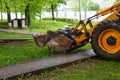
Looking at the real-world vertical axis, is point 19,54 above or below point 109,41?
below

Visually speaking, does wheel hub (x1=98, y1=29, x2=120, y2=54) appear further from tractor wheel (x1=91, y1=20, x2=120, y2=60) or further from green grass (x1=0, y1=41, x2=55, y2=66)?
green grass (x1=0, y1=41, x2=55, y2=66)

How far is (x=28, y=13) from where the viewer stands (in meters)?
29.7

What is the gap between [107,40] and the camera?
962cm

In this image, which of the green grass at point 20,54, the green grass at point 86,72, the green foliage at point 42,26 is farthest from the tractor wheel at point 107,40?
the green foliage at point 42,26

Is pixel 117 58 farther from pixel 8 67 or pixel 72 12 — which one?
pixel 72 12

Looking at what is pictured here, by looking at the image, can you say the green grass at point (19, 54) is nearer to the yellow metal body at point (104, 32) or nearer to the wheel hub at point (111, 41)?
the yellow metal body at point (104, 32)

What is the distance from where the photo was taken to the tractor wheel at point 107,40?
30.7 ft

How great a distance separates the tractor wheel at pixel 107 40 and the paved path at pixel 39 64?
0.51 m

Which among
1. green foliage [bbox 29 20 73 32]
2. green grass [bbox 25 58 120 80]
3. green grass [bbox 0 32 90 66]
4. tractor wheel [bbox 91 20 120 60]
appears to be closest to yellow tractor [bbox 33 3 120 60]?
tractor wheel [bbox 91 20 120 60]

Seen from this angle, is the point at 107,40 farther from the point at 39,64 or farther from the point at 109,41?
the point at 39,64

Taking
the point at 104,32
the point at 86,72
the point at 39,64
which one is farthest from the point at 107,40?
the point at 39,64

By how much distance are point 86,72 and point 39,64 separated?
50.4 inches

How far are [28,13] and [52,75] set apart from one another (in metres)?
22.3

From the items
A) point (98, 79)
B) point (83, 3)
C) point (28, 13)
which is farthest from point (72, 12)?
point (98, 79)
